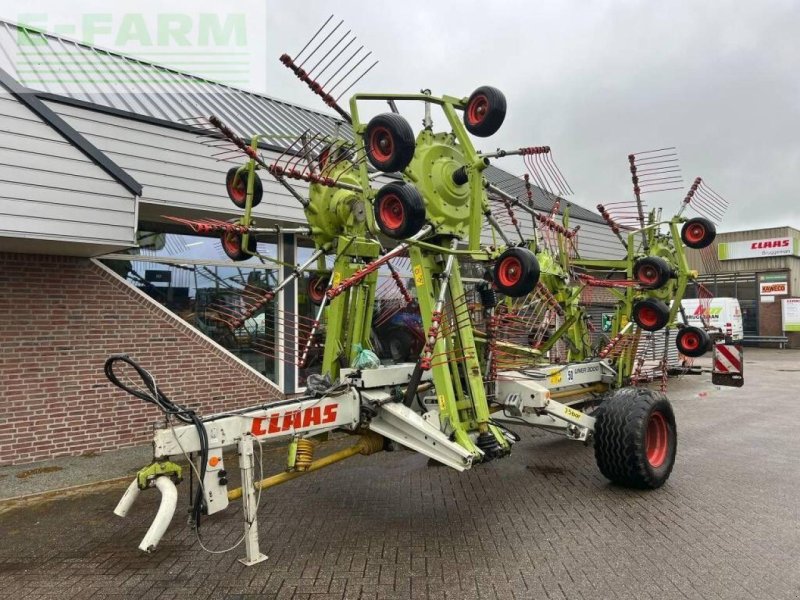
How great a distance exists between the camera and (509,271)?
4.46m

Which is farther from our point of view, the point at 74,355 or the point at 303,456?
the point at 74,355

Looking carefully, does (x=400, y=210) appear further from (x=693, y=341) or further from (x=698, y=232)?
(x=693, y=341)

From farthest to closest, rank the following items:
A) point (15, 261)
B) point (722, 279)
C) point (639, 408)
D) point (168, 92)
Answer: point (722, 279) → point (168, 92) → point (15, 261) → point (639, 408)

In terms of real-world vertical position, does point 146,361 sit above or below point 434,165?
below

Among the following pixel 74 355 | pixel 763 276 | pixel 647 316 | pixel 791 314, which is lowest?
pixel 74 355

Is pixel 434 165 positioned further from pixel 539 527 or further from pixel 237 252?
pixel 539 527

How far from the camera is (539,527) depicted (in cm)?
467

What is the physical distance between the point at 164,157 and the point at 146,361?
2744 mm

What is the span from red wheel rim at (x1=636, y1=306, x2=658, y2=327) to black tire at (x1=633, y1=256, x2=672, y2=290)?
490mm

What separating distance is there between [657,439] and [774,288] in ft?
91.4

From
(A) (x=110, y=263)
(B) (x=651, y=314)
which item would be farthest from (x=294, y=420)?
(B) (x=651, y=314)

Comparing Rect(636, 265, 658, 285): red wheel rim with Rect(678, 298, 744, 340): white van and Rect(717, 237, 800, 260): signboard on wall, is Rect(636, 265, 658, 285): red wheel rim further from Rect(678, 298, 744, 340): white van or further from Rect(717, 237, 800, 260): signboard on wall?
Rect(717, 237, 800, 260): signboard on wall

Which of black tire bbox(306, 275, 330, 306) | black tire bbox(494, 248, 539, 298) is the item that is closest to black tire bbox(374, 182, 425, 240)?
Result: black tire bbox(494, 248, 539, 298)

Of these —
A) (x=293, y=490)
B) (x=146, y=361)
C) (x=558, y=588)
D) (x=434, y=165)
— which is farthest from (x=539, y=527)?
(x=146, y=361)
